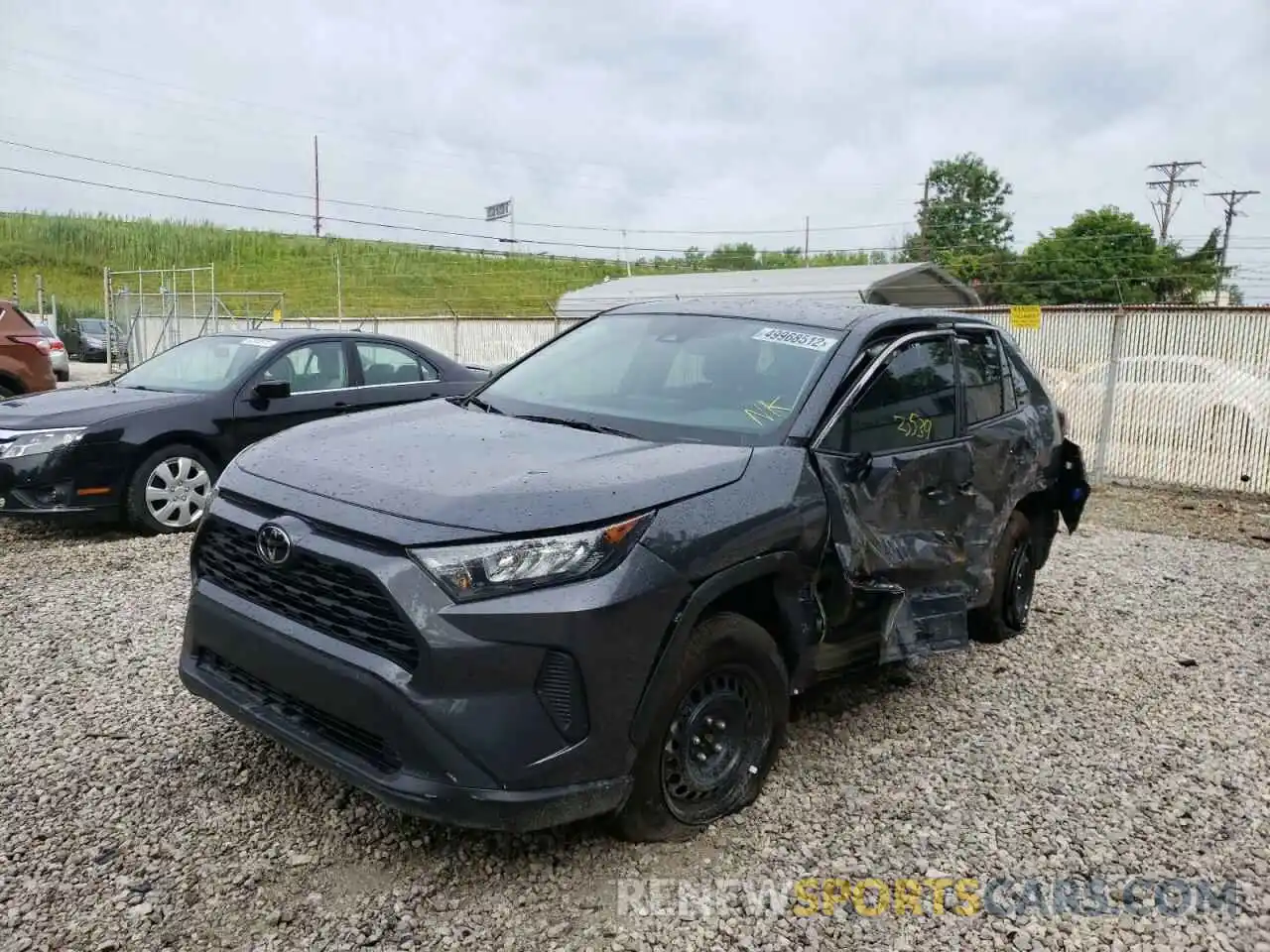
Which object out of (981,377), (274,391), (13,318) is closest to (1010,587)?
(981,377)

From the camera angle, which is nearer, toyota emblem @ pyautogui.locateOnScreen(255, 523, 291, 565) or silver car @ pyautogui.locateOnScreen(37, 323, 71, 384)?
toyota emblem @ pyautogui.locateOnScreen(255, 523, 291, 565)

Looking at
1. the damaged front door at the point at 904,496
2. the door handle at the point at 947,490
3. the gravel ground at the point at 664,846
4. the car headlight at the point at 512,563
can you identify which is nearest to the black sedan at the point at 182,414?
the gravel ground at the point at 664,846

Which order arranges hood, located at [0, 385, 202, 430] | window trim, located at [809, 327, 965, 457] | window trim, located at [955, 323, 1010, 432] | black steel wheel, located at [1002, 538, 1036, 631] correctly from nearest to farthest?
1. window trim, located at [809, 327, 965, 457]
2. window trim, located at [955, 323, 1010, 432]
3. black steel wheel, located at [1002, 538, 1036, 631]
4. hood, located at [0, 385, 202, 430]

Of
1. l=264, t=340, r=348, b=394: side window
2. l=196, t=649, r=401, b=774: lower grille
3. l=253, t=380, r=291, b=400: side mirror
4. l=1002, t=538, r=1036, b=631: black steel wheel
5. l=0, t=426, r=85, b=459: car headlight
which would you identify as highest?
l=264, t=340, r=348, b=394: side window

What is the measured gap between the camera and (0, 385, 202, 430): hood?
6367 millimetres

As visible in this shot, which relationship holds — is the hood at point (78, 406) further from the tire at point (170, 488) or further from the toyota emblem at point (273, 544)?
the toyota emblem at point (273, 544)

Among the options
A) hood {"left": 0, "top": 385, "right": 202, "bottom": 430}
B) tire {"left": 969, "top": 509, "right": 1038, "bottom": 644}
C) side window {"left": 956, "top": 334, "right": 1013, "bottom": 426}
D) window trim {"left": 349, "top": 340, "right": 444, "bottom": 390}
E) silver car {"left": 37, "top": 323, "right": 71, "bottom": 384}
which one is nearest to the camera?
side window {"left": 956, "top": 334, "right": 1013, "bottom": 426}

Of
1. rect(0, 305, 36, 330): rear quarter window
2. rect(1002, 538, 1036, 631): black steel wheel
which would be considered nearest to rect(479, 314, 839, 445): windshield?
rect(1002, 538, 1036, 631): black steel wheel

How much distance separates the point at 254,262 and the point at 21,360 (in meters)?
44.1

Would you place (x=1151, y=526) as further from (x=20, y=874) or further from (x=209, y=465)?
(x=20, y=874)

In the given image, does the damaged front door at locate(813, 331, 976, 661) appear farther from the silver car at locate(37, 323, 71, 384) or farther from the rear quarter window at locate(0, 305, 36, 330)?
the silver car at locate(37, 323, 71, 384)

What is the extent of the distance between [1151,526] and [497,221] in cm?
5068

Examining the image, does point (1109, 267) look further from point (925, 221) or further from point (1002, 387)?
point (1002, 387)

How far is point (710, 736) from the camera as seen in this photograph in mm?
3047
